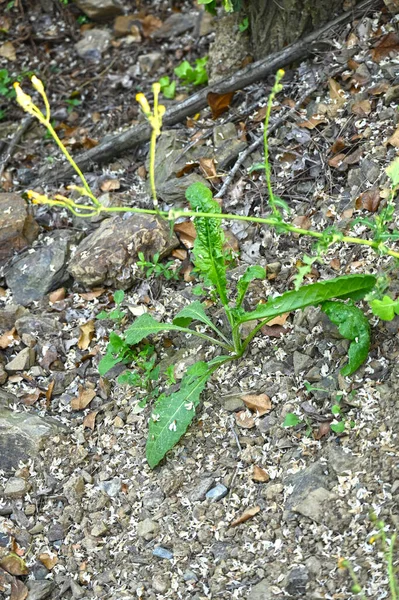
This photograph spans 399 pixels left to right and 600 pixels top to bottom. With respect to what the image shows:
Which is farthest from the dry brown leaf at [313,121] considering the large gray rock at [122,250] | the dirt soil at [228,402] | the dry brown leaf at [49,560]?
the dry brown leaf at [49,560]

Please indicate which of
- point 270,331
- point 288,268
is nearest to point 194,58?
point 288,268

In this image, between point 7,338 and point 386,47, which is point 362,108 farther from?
point 7,338

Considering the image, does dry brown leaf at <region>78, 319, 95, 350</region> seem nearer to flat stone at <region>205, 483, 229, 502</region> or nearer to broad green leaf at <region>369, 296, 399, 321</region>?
flat stone at <region>205, 483, 229, 502</region>

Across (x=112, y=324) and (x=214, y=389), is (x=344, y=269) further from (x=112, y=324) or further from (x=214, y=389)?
(x=112, y=324)

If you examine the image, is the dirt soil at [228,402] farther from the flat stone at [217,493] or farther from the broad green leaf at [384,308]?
the broad green leaf at [384,308]

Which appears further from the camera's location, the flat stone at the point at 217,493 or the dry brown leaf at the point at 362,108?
the dry brown leaf at the point at 362,108
